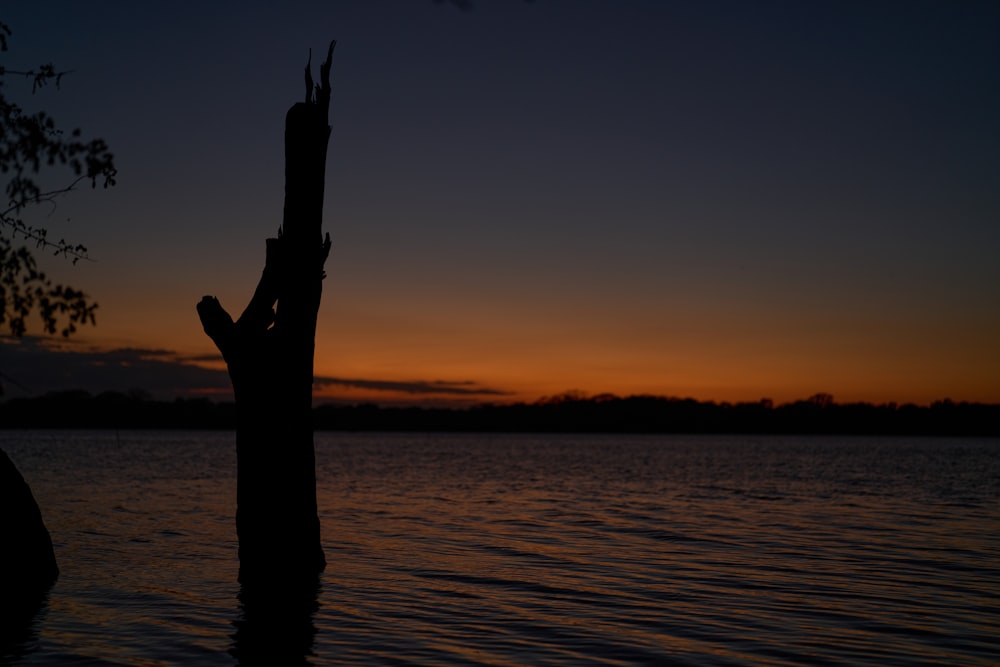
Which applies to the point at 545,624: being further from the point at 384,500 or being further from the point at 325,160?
the point at 384,500

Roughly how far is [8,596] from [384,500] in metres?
21.1

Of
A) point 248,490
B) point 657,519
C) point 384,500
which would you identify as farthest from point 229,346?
point 384,500

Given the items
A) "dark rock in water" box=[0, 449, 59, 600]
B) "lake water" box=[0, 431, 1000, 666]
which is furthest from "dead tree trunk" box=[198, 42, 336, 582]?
"dark rock in water" box=[0, 449, 59, 600]

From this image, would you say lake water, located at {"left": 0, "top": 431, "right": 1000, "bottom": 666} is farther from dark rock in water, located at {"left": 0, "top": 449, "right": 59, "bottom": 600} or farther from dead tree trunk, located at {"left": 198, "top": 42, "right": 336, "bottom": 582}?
dead tree trunk, located at {"left": 198, "top": 42, "right": 336, "bottom": 582}

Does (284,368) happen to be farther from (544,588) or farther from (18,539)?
(544,588)

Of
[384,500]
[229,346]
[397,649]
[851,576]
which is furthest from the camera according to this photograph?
[384,500]

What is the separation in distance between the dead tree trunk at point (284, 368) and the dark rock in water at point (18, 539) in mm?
3072

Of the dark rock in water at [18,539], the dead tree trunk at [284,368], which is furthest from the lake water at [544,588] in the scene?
the dead tree trunk at [284,368]

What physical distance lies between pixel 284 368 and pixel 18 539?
15.8 feet

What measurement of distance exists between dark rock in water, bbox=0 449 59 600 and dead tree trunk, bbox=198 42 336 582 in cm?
307

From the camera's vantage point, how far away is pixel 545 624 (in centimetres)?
1204

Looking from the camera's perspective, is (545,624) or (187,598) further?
(187,598)

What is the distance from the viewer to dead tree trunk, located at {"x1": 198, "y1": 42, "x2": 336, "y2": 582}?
42.4ft

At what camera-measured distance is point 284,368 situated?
12969mm
